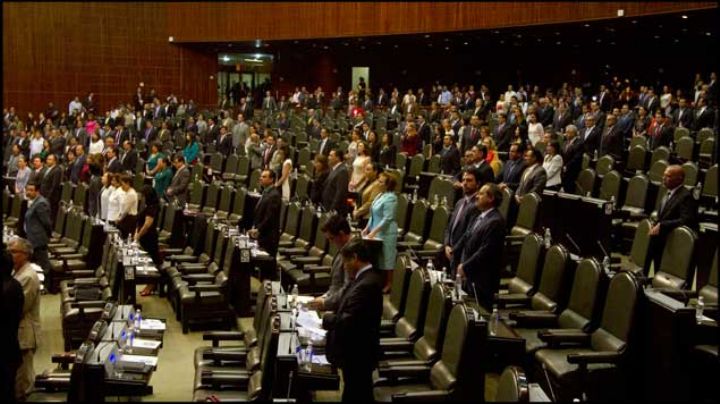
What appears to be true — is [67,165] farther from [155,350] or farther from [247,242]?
[155,350]

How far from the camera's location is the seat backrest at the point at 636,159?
38.4 ft

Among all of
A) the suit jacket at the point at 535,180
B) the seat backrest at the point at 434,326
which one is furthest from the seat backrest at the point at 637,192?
the seat backrest at the point at 434,326

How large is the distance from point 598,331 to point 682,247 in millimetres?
1381

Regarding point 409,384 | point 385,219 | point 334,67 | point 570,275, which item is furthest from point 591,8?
point 334,67

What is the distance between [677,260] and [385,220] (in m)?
2.60

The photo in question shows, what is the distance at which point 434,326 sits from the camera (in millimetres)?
5293

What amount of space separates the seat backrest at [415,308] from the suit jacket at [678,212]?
2.36 m

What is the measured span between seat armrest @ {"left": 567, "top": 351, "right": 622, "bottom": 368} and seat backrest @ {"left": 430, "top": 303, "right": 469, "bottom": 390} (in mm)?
678

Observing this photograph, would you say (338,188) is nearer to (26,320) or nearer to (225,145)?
(26,320)

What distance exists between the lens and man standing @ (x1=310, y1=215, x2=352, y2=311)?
5.52 m

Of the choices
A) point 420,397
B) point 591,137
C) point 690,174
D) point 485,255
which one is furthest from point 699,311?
point 591,137

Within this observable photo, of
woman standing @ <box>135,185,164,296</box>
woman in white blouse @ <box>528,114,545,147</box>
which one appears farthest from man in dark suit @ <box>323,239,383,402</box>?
woman in white blouse @ <box>528,114,545,147</box>

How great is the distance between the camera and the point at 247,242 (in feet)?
27.6

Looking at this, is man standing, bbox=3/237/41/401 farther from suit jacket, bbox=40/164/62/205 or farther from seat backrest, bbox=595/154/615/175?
suit jacket, bbox=40/164/62/205
